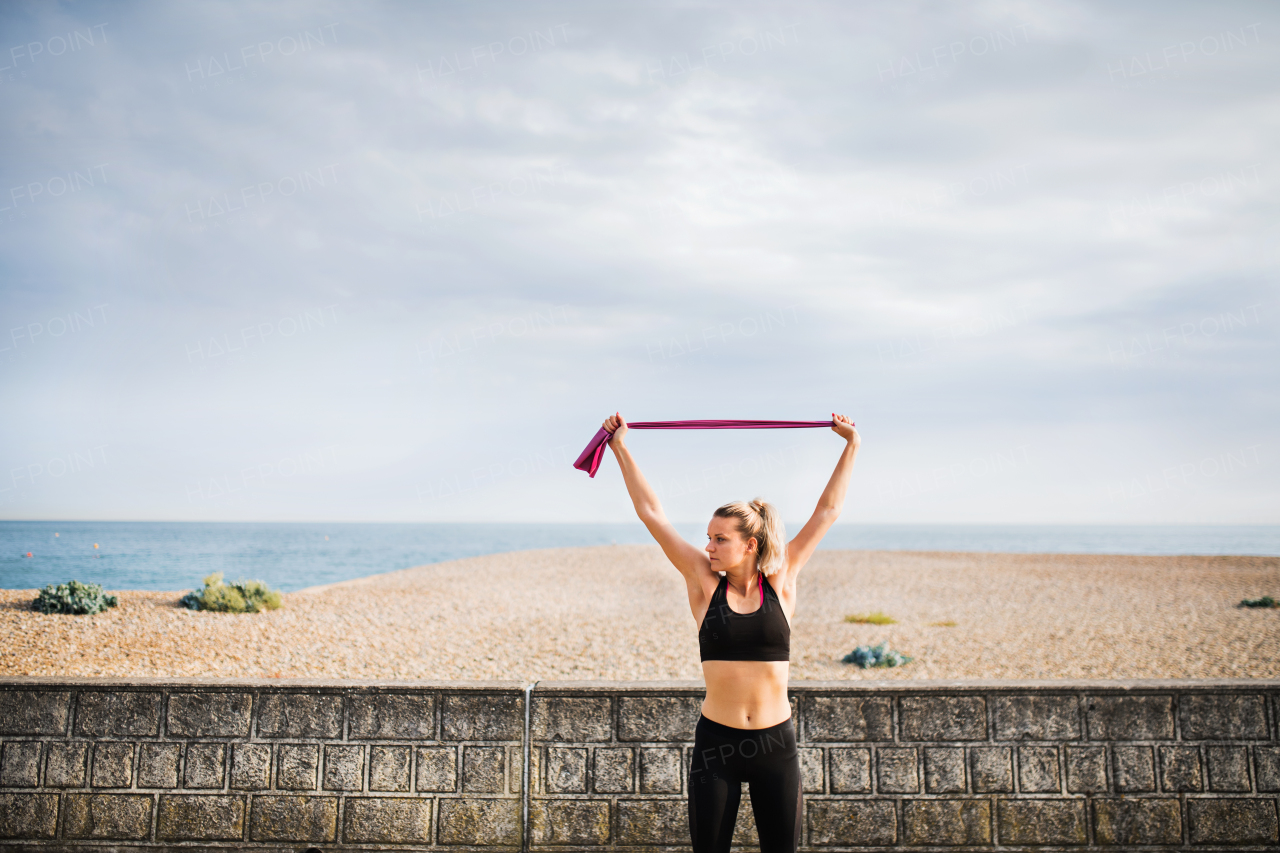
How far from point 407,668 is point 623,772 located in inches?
325

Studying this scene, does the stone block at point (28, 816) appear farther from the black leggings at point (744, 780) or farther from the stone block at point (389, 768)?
the black leggings at point (744, 780)

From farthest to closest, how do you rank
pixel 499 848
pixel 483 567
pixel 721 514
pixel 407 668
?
pixel 483 567
pixel 407 668
pixel 499 848
pixel 721 514

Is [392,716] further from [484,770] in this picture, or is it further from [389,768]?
[484,770]

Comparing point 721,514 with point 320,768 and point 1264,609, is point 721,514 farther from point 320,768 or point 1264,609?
point 1264,609

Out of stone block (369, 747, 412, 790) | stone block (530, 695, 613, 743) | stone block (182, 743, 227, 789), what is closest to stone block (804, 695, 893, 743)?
stone block (530, 695, 613, 743)

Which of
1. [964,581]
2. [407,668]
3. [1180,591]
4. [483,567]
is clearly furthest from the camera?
[483,567]

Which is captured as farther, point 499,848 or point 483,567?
point 483,567

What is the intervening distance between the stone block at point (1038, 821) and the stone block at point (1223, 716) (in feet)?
2.53

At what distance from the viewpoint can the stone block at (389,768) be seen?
4.04m

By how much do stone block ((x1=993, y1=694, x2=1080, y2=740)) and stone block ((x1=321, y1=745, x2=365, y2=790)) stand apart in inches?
137

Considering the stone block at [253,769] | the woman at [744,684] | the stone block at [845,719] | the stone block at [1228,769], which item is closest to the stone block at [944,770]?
the stone block at [845,719]

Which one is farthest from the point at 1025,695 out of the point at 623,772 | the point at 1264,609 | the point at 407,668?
the point at 1264,609

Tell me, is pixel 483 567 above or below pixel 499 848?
above

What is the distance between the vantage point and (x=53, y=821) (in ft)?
13.3
